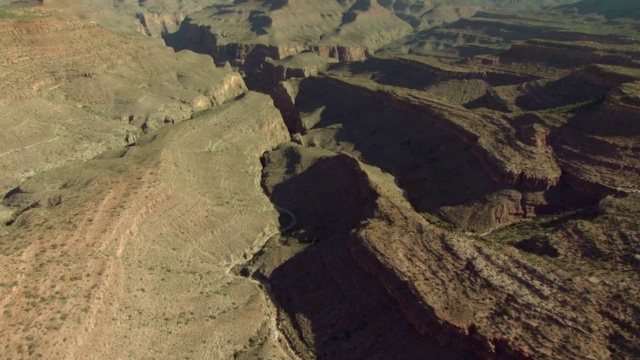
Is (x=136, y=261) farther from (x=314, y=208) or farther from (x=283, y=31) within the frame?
(x=283, y=31)

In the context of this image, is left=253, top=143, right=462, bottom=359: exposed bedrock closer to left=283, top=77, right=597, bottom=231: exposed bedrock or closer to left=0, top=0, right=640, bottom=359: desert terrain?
left=0, top=0, right=640, bottom=359: desert terrain

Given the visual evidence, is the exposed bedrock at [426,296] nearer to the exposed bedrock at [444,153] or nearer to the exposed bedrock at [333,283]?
the exposed bedrock at [333,283]

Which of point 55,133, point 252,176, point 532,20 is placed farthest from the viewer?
point 532,20

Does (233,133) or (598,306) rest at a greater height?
(598,306)

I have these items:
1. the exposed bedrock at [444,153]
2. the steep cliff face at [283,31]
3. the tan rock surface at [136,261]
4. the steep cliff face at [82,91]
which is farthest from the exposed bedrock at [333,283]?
the steep cliff face at [283,31]

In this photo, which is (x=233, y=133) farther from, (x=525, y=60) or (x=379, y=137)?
(x=525, y=60)

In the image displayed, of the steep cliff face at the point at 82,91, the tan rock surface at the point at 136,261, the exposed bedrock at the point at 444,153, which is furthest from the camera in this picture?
the steep cliff face at the point at 82,91

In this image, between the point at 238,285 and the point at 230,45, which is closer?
the point at 238,285

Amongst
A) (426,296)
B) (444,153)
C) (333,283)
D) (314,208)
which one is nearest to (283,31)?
(444,153)

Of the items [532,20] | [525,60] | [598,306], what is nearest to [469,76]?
[525,60]
